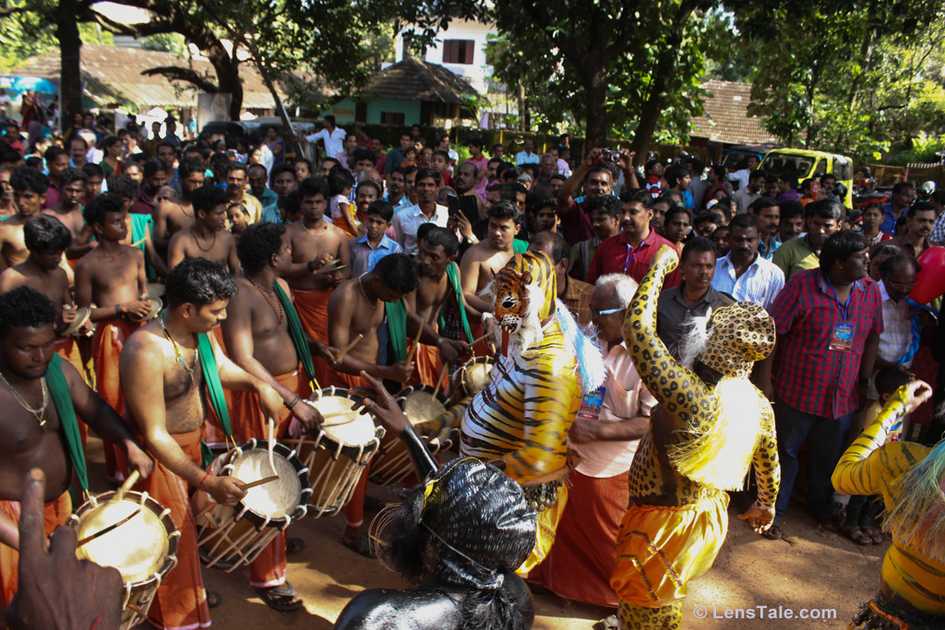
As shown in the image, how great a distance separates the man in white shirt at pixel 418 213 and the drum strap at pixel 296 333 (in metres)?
2.89

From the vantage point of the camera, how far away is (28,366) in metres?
3.07

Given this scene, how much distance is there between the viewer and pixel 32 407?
3156mm

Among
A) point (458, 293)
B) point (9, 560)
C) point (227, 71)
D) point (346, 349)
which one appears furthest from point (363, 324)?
point (227, 71)

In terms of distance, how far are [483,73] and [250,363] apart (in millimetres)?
50043

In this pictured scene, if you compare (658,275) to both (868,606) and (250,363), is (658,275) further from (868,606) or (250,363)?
(250,363)

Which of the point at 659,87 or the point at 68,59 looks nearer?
the point at 659,87

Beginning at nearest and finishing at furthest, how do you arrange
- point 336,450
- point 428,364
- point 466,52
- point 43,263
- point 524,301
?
point 524,301 → point 336,450 → point 43,263 → point 428,364 → point 466,52

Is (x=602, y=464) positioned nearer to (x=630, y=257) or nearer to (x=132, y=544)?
(x=132, y=544)

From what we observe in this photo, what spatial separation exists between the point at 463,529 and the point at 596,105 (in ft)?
41.4

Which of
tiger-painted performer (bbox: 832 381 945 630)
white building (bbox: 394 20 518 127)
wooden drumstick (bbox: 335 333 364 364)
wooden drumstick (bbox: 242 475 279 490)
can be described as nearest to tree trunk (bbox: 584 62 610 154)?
wooden drumstick (bbox: 335 333 364 364)

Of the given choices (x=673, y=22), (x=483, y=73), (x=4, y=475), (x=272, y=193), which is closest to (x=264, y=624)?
(x=4, y=475)

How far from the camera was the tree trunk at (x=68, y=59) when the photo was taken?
69.3ft

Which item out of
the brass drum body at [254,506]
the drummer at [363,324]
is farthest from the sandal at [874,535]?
the brass drum body at [254,506]

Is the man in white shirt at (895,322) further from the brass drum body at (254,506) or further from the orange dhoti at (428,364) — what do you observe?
the brass drum body at (254,506)
